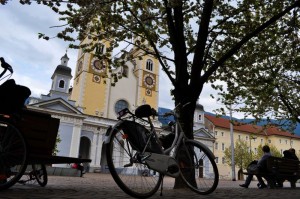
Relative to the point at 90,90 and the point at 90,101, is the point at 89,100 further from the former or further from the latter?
the point at 90,90

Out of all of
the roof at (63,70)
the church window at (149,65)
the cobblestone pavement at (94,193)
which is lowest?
the cobblestone pavement at (94,193)

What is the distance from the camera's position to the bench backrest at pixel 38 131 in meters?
5.02

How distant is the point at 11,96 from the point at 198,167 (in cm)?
350

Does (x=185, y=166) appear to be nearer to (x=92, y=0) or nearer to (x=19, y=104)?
(x=19, y=104)

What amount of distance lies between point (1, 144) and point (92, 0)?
433 centimetres

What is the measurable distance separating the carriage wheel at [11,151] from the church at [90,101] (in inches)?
1328

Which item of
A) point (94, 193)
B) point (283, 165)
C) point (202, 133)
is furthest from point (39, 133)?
point (202, 133)

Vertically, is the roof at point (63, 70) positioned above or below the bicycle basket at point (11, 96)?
above

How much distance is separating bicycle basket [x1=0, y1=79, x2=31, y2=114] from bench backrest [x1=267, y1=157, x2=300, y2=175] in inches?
327

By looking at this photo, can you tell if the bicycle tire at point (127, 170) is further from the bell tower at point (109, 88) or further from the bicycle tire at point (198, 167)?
the bell tower at point (109, 88)

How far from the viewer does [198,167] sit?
5.61 m

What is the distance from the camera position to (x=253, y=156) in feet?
202

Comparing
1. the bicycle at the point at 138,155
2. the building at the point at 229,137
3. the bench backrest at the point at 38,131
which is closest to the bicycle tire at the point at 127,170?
the bicycle at the point at 138,155

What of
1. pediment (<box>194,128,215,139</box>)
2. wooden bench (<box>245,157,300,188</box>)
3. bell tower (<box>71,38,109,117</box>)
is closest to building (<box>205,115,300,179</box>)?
pediment (<box>194,128,215,139</box>)
